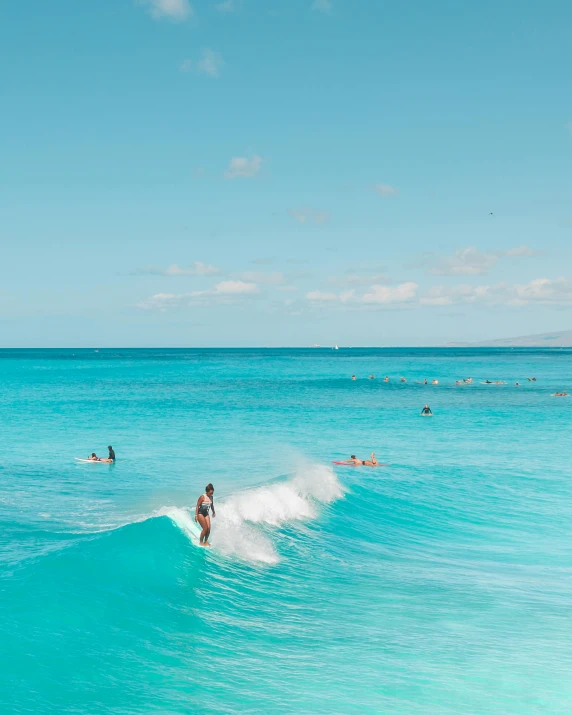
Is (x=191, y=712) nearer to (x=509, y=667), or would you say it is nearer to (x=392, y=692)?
(x=392, y=692)

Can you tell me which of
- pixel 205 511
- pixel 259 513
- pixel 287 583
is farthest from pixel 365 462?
pixel 287 583

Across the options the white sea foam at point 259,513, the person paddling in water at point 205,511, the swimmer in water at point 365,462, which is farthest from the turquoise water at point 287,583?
the swimmer in water at point 365,462

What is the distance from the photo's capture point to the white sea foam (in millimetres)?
21422

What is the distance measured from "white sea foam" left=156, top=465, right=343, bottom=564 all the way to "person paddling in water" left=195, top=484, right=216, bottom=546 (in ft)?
1.98

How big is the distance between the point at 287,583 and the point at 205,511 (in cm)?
343

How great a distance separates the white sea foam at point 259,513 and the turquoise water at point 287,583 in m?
0.11

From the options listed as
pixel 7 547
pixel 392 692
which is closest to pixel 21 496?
pixel 7 547

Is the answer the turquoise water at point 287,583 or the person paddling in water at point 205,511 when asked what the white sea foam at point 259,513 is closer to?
the turquoise water at point 287,583

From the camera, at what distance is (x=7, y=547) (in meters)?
19.9

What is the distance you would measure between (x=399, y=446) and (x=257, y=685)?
113ft

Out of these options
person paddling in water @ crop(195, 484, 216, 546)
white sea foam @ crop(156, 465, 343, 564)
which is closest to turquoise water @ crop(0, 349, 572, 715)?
white sea foam @ crop(156, 465, 343, 564)

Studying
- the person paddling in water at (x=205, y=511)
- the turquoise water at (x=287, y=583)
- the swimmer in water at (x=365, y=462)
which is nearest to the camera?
the turquoise water at (x=287, y=583)

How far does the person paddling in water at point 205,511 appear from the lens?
20.0m

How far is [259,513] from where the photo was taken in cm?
2483
